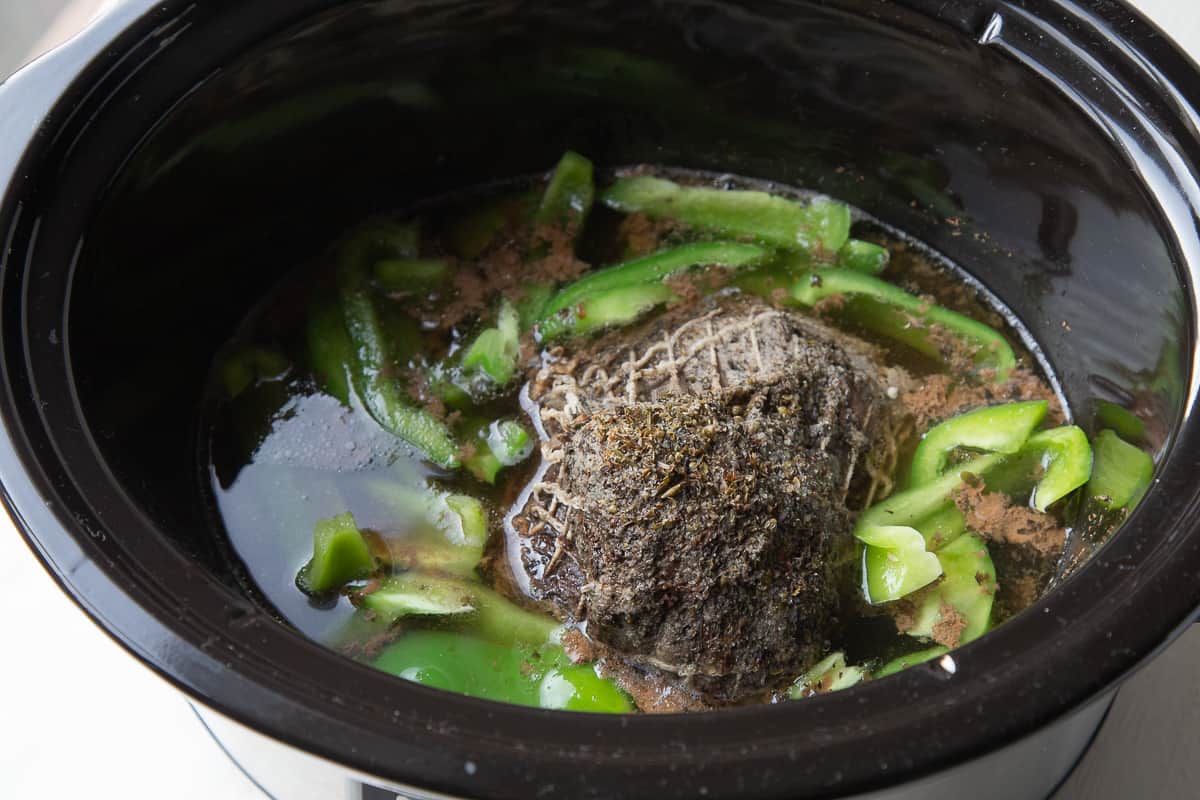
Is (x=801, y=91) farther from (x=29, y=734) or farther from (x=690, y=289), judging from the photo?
(x=29, y=734)

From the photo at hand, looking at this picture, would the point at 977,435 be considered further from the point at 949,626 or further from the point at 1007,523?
the point at 949,626

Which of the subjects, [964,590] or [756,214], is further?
[756,214]

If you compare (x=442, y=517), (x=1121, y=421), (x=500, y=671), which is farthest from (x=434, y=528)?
(x=1121, y=421)

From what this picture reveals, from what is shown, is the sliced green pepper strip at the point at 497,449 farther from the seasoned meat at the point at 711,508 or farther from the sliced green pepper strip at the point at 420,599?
the sliced green pepper strip at the point at 420,599

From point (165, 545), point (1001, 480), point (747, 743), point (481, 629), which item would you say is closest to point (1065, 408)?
point (1001, 480)

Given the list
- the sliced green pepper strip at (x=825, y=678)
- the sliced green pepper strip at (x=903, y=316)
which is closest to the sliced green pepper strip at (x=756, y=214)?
the sliced green pepper strip at (x=903, y=316)

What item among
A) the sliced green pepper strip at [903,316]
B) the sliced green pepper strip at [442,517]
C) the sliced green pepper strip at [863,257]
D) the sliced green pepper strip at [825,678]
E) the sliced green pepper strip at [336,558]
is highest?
the sliced green pepper strip at [863,257]
